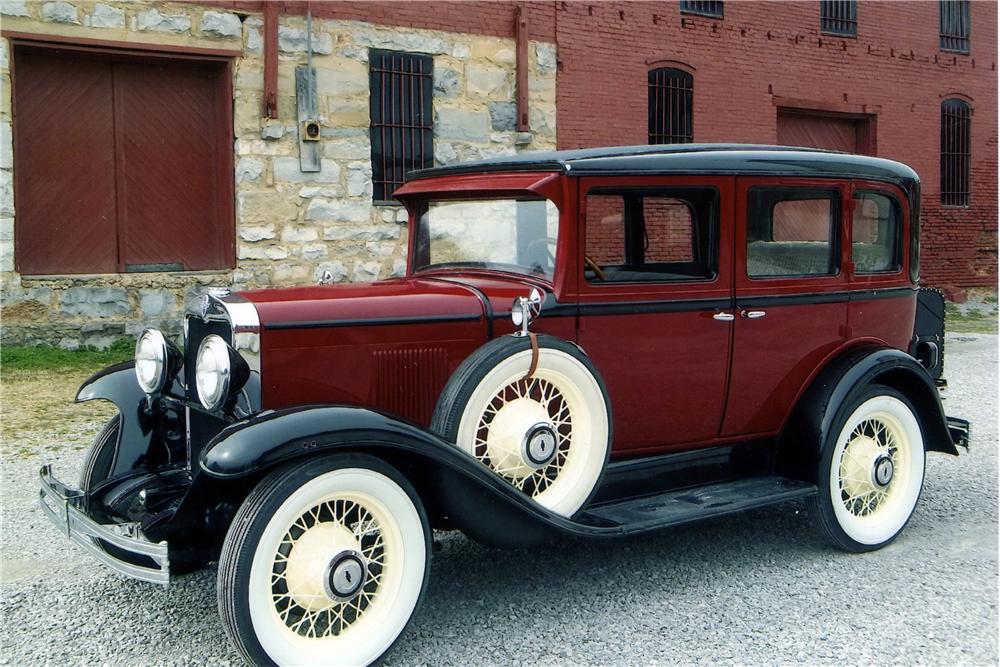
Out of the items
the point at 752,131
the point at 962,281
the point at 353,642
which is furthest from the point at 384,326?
the point at 962,281

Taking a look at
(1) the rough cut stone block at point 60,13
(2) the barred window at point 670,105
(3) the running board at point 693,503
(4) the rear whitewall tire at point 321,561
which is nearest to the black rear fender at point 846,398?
(3) the running board at point 693,503

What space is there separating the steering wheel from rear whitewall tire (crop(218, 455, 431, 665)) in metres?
1.29

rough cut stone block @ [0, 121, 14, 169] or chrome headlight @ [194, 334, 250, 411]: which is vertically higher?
rough cut stone block @ [0, 121, 14, 169]

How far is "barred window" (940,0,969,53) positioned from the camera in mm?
16625

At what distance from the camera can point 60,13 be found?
948 cm

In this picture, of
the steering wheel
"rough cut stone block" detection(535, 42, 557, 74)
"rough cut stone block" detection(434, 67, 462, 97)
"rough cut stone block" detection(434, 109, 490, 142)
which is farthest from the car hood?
"rough cut stone block" detection(535, 42, 557, 74)

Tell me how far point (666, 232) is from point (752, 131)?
1033 cm

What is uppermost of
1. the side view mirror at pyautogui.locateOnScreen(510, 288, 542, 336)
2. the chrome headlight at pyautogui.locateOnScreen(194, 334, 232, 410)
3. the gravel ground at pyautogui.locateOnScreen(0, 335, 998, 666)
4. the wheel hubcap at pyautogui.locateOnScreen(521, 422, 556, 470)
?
the side view mirror at pyautogui.locateOnScreen(510, 288, 542, 336)

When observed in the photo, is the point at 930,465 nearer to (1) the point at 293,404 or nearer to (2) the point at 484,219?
(2) the point at 484,219

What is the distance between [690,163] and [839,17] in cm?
1240

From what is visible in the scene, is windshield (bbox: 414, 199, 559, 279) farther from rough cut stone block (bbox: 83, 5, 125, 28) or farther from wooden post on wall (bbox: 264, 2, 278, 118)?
rough cut stone block (bbox: 83, 5, 125, 28)

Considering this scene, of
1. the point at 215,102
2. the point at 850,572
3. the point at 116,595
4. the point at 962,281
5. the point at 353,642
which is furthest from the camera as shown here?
the point at 962,281

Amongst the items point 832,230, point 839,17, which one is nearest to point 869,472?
point 832,230

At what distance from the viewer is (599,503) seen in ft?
13.9
